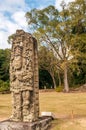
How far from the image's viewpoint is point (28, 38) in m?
11.8

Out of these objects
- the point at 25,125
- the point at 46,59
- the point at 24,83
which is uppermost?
the point at 46,59

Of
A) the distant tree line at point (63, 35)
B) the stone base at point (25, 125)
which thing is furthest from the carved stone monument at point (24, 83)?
the distant tree line at point (63, 35)

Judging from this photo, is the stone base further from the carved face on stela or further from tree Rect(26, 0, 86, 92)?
tree Rect(26, 0, 86, 92)

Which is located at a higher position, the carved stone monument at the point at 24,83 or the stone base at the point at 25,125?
the carved stone monument at the point at 24,83

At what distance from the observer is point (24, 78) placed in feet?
37.9

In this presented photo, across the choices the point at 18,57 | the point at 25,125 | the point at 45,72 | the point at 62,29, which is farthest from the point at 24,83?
the point at 45,72

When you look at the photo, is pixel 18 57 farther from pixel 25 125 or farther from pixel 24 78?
pixel 25 125

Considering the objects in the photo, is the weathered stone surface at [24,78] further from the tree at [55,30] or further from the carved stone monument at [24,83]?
the tree at [55,30]

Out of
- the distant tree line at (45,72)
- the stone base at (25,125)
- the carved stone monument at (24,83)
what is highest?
the distant tree line at (45,72)

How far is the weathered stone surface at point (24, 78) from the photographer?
37.8 feet

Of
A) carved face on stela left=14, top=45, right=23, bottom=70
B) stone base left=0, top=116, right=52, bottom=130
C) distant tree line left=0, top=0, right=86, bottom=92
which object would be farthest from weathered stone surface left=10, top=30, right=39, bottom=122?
distant tree line left=0, top=0, right=86, bottom=92

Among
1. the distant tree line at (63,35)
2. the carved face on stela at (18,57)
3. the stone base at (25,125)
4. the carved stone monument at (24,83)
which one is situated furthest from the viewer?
Result: the distant tree line at (63,35)

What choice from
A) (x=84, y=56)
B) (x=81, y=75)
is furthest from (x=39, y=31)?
(x=81, y=75)

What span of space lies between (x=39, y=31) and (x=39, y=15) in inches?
133
